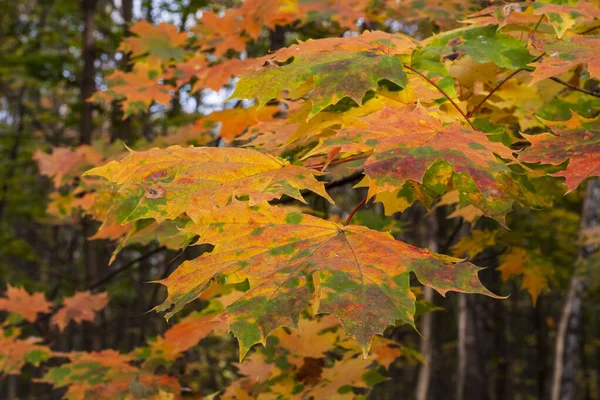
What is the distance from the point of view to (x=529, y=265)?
306 cm

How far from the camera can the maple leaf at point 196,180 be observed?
1.45 m

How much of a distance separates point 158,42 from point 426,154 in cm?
279

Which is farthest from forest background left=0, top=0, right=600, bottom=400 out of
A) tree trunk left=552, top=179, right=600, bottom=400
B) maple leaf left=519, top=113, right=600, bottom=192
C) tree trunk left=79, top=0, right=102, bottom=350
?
tree trunk left=552, top=179, right=600, bottom=400

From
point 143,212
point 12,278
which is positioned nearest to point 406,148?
point 143,212

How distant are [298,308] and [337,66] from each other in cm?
74

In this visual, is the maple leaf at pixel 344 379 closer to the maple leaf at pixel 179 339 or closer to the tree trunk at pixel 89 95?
the maple leaf at pixel 179 339

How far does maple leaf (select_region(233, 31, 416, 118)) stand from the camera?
160 centimetres

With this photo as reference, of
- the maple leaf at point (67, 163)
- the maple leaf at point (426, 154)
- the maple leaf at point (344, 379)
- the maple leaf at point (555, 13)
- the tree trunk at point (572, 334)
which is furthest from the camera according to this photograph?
the tree trunk at point (572, 334)

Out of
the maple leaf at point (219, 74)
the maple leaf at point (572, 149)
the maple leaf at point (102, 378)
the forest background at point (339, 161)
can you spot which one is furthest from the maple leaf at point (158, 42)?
the maple leaf at point (572, 149)

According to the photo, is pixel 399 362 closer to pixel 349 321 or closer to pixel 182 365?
pixel 182 365

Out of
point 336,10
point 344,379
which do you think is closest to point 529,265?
point 344,379

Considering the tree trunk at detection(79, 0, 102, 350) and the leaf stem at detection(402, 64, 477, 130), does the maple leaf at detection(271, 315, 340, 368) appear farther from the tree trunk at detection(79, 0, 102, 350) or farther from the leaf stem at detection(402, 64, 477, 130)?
the tree trunk at detection(79, 0, 102, 350)

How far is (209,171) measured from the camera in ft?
5.01

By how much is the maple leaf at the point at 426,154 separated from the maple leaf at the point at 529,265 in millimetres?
1632
